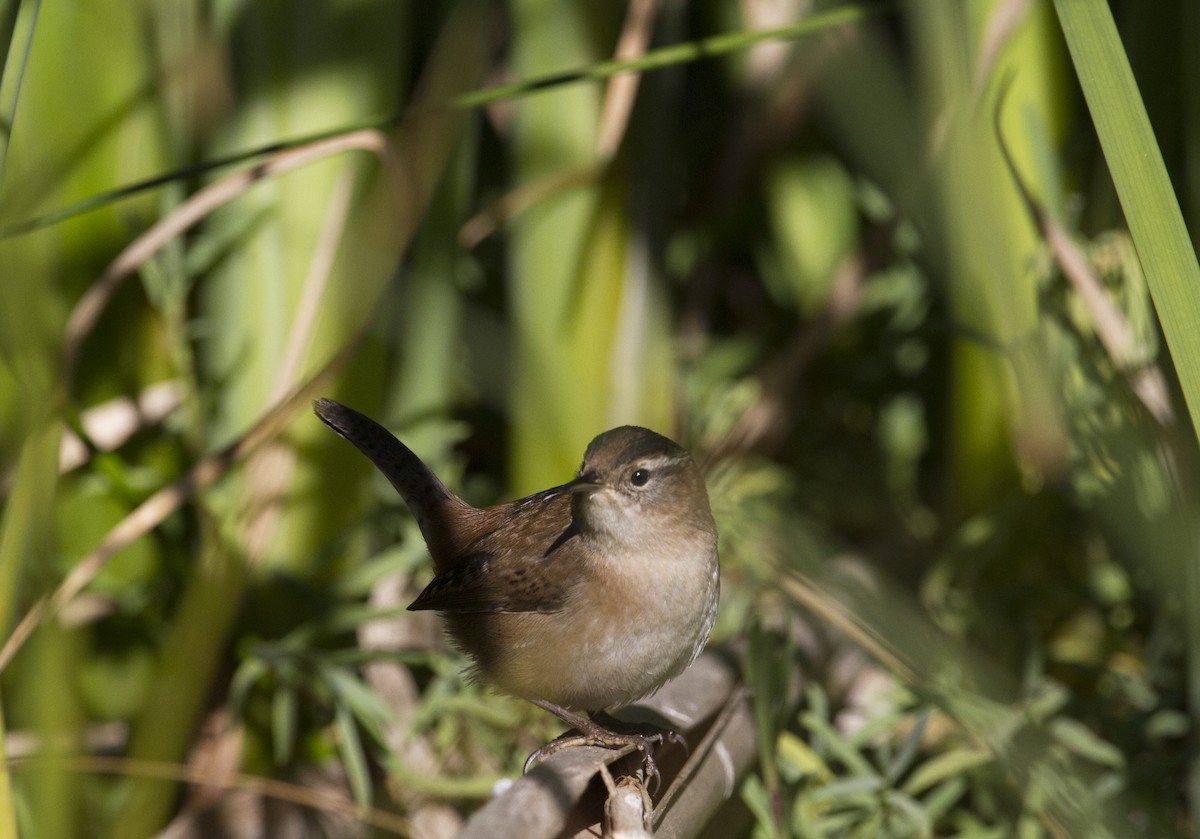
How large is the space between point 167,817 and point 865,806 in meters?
1.25

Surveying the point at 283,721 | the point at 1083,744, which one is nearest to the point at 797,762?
the point at 1083,744

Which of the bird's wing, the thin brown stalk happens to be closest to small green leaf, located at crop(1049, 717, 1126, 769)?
the bird's wing

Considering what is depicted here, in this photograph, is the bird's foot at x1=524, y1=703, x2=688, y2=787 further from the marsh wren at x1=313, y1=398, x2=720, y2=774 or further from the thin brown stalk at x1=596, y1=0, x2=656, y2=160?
the thin brown stalk at x1=596, y1=0, x2=656, y2=160

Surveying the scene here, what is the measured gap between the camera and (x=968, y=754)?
1990mm

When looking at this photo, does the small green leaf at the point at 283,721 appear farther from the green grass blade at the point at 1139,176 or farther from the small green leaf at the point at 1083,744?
the green grass blade at the point at 1139,176

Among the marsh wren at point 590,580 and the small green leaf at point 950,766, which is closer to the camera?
the marsh wren at point 590,580

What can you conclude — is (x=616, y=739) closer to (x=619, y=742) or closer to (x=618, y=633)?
(x=619, y=742)

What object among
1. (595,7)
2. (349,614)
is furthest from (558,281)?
(349,614)

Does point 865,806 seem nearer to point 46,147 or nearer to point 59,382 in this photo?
point 59,382

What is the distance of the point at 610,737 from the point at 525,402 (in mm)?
1099

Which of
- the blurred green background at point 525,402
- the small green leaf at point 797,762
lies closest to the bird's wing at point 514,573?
the blurred green background at point 525,402

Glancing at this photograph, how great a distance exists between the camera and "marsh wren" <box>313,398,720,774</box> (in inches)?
63.2

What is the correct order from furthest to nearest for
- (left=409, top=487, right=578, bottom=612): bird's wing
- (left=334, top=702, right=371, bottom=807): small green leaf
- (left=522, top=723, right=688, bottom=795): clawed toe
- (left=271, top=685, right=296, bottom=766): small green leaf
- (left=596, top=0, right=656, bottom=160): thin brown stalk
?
(left=596, top=0, right=656, bottom=160): thin brown stalk < (left=271, top=685, right=296, bottom=766): small green leaf < (left=334, top=702, right=371, bottom=807): small green leaf < (left=409, top=487, right=578, bottom=612): bird's wing < (left=522, top=723, right=688, bottom=795): clawed toe

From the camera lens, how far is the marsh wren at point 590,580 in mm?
1605
